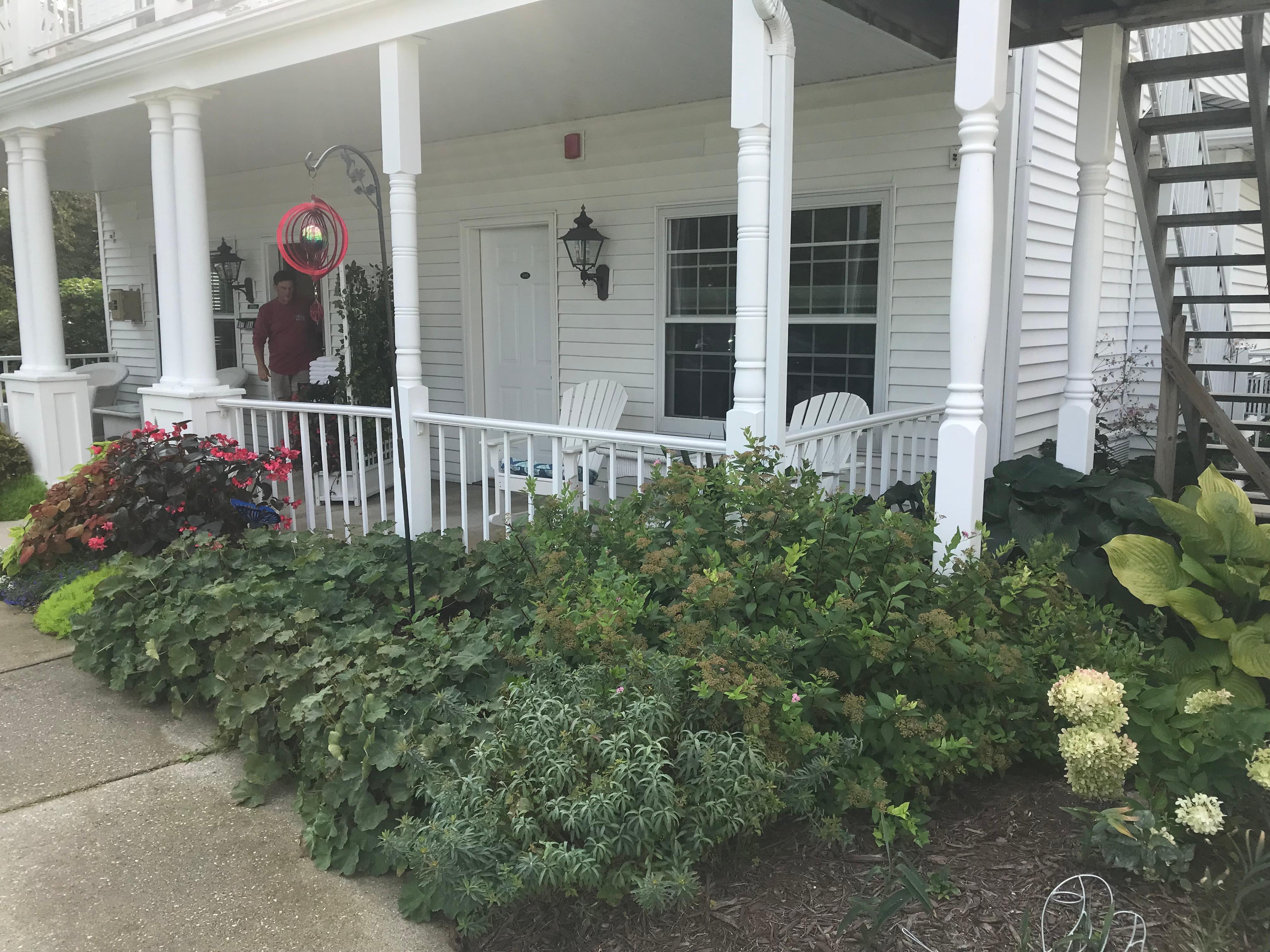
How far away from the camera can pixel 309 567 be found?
392cm

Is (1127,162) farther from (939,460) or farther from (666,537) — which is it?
(666,537)

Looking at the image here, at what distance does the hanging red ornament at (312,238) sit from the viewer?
383 centimetres

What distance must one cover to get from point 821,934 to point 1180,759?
3.42 feet

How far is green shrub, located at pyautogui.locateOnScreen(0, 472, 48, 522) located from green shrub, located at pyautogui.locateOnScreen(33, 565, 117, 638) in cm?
275

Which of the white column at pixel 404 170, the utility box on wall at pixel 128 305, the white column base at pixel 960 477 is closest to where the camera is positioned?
the white column base at pixel 960 477

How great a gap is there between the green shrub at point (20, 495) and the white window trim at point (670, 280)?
4734 millimetres

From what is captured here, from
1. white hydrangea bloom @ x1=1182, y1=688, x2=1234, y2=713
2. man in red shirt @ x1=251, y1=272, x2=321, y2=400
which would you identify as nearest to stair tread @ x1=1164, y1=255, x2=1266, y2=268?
white hydrangea bloom @ x1=1182, y1=688, x2=1234, y2=713

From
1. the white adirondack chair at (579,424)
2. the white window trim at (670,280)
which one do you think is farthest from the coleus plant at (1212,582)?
the white adirondack chair at (579,424)

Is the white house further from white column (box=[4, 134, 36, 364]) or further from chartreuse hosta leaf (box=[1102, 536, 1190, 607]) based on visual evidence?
chartreuse hosta leaf (box=[1102, 536, 1190, 607])

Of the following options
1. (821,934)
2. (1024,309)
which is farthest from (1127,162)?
(821,934)

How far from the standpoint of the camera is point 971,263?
327 cm

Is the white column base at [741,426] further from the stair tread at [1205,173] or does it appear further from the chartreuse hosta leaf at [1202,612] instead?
the stair tread at [1205,173]

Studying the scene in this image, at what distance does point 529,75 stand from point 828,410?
104 inches

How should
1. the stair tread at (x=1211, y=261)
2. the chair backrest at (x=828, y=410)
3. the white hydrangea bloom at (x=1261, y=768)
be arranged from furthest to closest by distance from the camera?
the chair backrest at (x=828, y=410), the stair tread at (x=1211, y=261), the white hydrangea bloom at (x=1261, y=768)
